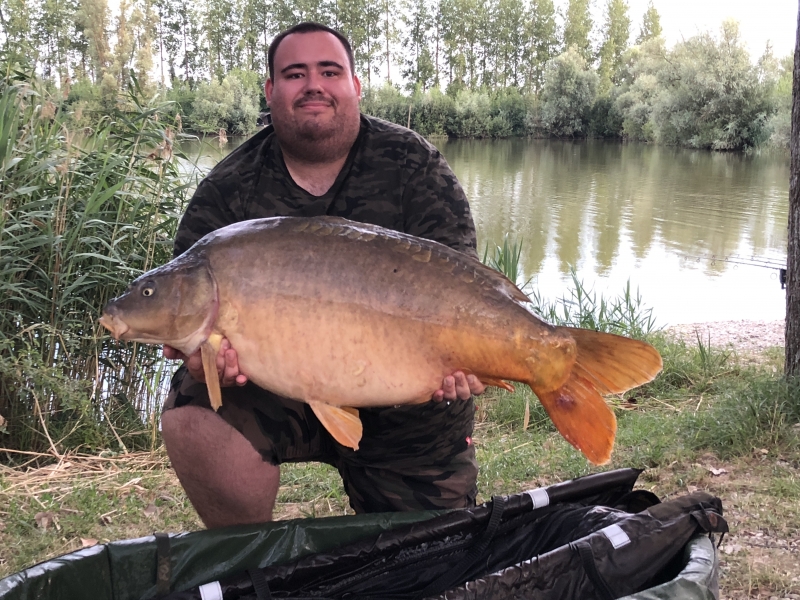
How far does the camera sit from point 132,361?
8.46 feet

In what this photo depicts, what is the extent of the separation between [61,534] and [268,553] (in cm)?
69

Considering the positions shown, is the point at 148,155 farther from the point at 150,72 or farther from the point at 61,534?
the point at 61,534

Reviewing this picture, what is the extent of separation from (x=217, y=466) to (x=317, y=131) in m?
0.73

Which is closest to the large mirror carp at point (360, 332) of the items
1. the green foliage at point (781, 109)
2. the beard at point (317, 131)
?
the beard at point (317, 131)

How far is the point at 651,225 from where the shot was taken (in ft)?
29.1

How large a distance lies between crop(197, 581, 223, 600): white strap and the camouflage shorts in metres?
0.34

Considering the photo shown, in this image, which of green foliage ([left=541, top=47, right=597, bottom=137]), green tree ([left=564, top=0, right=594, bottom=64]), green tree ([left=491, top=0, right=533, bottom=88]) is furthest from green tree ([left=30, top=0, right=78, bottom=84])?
green tree ([left=564, top=0, right=594, bottom=64])

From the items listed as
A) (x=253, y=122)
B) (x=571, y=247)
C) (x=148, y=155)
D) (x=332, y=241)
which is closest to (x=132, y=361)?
(x=148, y=155)

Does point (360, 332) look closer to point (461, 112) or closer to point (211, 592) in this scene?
point (211, 592)

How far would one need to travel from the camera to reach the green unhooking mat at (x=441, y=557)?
1.16 metres

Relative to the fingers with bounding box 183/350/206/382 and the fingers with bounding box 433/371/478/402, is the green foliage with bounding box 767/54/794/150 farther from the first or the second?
the fingers with bounding box 183/350/206/382

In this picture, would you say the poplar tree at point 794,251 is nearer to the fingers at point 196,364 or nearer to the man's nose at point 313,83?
the man's nose at point 313,83

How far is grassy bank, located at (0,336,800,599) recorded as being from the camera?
1588 mm

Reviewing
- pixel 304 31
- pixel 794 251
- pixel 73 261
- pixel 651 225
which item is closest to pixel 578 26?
pixel 651 225
